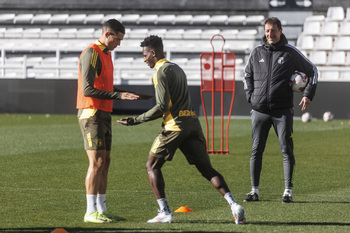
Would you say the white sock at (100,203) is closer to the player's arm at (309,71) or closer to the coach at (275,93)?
→ the coach at (275,93)

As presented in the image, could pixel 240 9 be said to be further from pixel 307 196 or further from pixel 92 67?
pixel 92 67

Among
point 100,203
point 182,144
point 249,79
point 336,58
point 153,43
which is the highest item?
point 336,58

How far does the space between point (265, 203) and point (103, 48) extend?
270 cm

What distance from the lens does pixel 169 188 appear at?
9836 mm

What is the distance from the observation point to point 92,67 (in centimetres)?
695

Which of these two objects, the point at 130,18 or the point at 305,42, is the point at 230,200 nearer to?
the point at 305,42

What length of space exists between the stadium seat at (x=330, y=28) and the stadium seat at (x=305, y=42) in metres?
0.71

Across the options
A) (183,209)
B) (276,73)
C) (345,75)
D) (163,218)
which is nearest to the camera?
(163,218)

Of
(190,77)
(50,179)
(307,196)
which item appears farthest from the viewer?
(190,77)

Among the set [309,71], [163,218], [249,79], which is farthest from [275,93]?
[163,218]

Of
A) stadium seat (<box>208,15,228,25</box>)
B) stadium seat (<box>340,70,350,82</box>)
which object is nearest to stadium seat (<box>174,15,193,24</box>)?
stadium seat (<box>208,15,228,25</box>)

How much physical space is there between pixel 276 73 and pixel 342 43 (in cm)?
2249

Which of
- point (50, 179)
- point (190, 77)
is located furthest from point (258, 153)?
point (190, 77)

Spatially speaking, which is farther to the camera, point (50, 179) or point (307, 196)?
point (50, 179)
